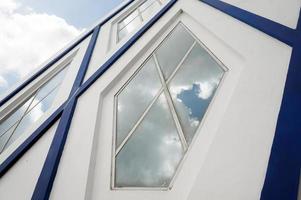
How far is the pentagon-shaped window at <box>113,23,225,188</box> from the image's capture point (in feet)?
4.86

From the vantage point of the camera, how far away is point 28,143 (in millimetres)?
2150

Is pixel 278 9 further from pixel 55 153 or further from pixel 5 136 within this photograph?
pixel 5 136

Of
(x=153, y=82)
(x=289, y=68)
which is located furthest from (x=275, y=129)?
(x=153, y=82)

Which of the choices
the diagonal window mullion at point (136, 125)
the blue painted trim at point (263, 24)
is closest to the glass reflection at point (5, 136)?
the diagonal window mullion at point (136, 125)

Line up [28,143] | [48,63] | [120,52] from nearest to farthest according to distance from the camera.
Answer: [28,143] → [120,52] → [48,63]

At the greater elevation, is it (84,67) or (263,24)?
(84,67)

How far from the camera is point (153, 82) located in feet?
7.36

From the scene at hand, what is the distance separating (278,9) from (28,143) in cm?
251

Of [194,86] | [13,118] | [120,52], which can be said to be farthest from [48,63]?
[194,86]

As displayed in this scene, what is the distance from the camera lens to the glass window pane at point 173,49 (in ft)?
7.38

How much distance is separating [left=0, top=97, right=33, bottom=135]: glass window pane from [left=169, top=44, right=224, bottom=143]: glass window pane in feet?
8.22

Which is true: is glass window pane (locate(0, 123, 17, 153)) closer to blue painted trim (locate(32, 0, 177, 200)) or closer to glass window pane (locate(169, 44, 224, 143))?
blue painted trim (locate(32, 0, 177, 200))

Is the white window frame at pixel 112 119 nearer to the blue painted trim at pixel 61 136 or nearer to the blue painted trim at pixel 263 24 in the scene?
the blue painted trim at pixel 61 136

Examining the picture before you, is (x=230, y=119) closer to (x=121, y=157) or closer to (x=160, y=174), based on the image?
(x=160, y=174)
